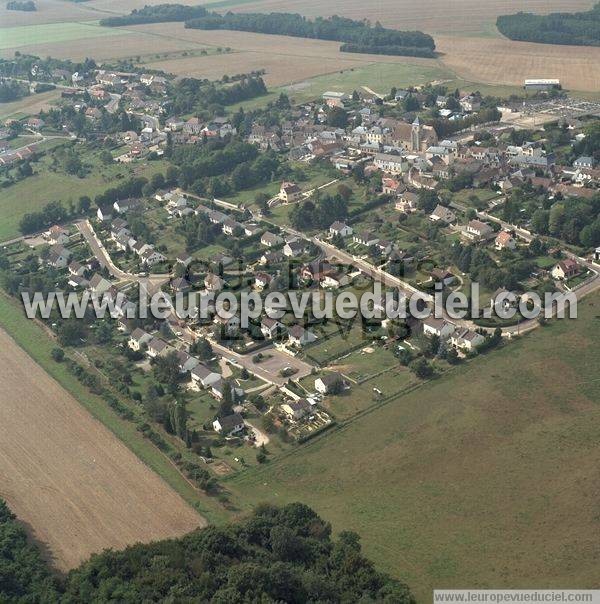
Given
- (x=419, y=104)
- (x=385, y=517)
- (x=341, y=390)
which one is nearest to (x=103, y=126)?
(x=419, y=104)

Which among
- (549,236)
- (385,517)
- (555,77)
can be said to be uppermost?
(555,77)

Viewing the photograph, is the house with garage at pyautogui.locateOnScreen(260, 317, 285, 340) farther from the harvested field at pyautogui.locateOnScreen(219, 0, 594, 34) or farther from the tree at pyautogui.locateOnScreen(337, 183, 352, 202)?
the harvested field at pyautogui.locateOnScreen(219, 0, 594, 34)

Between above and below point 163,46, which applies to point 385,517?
below

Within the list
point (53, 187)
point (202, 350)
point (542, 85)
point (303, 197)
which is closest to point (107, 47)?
point (53, 187)

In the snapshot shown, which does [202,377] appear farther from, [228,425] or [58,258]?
[58,258]

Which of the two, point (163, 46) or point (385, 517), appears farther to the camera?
point (163, 46)

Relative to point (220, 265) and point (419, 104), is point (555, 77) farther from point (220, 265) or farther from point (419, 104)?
point (220, 265)
